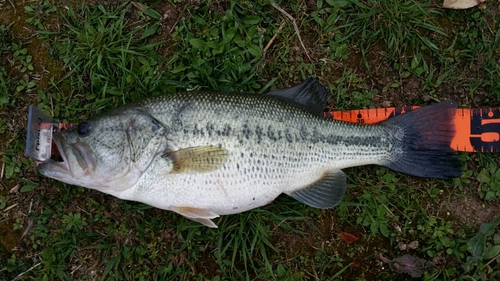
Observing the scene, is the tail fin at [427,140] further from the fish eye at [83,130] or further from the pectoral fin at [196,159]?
the fish eye at [83,130]

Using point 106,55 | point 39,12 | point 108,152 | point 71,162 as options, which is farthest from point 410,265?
point 39,12

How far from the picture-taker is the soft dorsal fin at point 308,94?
3.98 meters

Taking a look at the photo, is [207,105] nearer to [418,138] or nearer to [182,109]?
[182,109]

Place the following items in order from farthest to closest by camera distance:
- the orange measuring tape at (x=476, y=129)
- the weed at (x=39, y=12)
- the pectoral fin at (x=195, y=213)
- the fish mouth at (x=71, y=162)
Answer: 1. the weed at (x=39, y=12)
2. the orange measuring tape at (x=476, y=129)
3. the pectoral fin at (x=195, y=213)
4. the fish mouth at (x=71, y=162)

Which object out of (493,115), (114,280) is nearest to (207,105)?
(114,280)

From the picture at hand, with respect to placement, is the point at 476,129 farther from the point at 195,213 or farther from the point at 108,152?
the point at 108,152

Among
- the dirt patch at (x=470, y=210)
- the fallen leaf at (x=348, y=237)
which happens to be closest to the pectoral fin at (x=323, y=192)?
the fallen leaf at (x=348, y=237)

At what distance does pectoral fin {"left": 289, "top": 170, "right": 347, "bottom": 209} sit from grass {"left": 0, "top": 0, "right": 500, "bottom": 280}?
1.01 feet

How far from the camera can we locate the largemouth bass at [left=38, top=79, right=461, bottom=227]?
3.52 m

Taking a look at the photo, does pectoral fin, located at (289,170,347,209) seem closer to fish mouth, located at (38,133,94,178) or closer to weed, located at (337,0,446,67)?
weed, located at (337,0,446,67)

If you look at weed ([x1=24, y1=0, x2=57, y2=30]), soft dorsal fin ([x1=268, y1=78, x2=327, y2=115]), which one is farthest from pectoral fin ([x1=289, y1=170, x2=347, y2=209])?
weed ([x1=24, y1=0, x2=57, y2=30])

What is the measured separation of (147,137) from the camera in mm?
3531

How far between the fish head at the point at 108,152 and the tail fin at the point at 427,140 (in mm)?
2146

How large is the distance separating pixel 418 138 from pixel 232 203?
1776 millimetres
